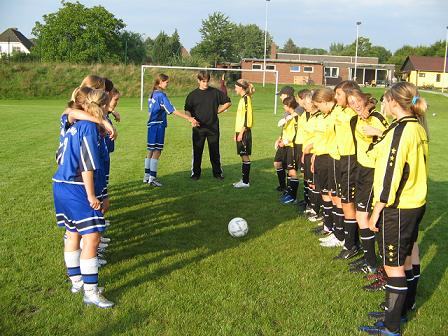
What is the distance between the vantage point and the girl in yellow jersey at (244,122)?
8.90 m

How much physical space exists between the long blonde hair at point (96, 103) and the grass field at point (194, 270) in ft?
5.60

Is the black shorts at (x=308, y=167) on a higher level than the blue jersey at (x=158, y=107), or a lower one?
lower

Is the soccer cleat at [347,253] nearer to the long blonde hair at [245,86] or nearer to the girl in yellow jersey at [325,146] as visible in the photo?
the girl in yellow jersey at [325,146]

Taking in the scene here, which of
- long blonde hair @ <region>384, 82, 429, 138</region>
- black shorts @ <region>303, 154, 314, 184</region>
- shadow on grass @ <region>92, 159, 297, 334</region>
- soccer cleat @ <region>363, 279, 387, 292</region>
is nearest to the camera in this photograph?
long blonde hair @ <region>384, 82, 429, 138</region>

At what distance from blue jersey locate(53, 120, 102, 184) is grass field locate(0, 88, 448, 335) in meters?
1.19

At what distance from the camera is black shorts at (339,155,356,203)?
518 centimetres

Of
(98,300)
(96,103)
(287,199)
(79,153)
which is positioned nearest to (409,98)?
(96,103)

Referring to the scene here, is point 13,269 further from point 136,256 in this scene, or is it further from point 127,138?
point 127,138

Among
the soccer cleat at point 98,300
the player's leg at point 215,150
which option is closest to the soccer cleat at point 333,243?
the soccer cleat at point 98,300

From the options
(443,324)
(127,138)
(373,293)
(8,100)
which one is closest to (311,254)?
(373,293)

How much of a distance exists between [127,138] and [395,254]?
1237 centimetres

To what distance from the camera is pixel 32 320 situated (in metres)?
3.81

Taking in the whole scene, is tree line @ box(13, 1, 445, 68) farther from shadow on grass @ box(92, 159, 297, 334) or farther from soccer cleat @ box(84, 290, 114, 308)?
soccer cleat @ box(84, 290, 114, 308)

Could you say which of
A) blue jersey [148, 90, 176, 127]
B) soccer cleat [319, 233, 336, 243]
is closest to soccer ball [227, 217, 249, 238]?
soccer cleat [319, 233, 336, 243]
